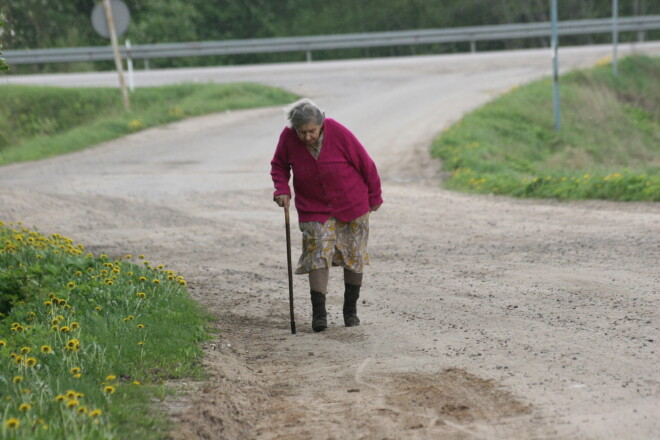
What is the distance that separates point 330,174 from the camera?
6.70m

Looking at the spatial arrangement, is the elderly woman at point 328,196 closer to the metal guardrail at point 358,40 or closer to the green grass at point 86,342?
the green grass at point 86,342

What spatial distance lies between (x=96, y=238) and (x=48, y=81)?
823 inches

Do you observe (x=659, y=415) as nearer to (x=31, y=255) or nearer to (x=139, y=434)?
(x=139, y=434)

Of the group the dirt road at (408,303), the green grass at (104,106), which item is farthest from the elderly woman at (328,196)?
the green grass at (104,106)

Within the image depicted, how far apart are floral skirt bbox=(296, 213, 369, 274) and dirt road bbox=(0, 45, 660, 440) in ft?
1.62

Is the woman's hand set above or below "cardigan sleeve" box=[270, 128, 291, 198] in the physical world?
below

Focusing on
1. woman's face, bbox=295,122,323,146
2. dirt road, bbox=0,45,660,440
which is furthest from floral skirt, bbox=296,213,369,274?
woman's face, bbox=295,122,323,146

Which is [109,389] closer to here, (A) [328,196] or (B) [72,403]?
(B) [72,403]

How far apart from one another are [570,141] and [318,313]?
50.9 ft

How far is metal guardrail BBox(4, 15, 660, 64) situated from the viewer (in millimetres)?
32500

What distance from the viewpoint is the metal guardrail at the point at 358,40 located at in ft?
107

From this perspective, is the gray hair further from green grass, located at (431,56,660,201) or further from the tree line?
the tree line

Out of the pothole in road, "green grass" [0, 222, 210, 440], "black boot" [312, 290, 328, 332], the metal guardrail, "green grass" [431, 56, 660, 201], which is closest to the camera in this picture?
"green grass" [0, 222, 210, 440]

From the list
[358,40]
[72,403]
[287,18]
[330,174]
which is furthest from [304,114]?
[287,18]
